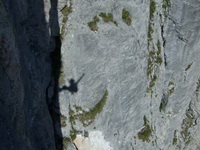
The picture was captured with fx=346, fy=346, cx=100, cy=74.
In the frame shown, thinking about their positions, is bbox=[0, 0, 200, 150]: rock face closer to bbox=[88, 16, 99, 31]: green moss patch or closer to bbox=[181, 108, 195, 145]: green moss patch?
bbox=[88, 16, 99, 31]: green moss patch

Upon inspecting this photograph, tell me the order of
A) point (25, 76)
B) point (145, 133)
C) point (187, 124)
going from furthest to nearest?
1. point (187, 124)
2. point (145, 133)
3. point (25, 76)

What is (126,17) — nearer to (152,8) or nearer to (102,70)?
(152,8)

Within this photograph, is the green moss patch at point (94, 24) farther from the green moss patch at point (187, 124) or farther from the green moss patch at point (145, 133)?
the green moss patch at point (187, 124)

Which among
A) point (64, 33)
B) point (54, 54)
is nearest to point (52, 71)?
point (54, 54)

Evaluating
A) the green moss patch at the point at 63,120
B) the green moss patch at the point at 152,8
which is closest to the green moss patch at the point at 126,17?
the green moss patch at the point at 152,8

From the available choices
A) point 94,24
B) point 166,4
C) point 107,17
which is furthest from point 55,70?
point 166,4

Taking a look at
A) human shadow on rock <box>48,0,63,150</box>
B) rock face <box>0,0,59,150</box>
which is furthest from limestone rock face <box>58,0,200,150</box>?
rock face <box>0,0,59,150</box>

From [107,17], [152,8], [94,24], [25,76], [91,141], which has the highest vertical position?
[152,8]
